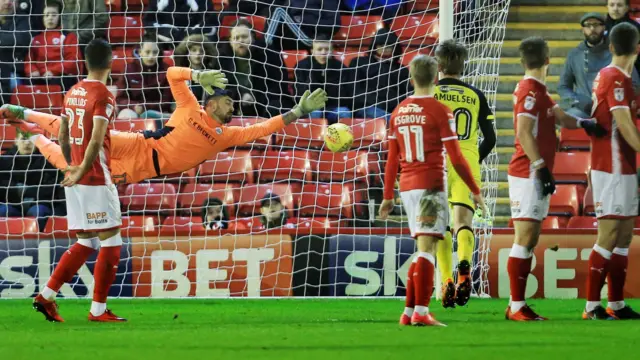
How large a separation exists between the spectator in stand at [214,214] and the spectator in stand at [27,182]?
60.1 inches

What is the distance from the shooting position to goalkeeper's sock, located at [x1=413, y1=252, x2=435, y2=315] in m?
6.52

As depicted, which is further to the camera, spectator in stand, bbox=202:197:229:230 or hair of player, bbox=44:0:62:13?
hair of player, bbox=44:0:62:13

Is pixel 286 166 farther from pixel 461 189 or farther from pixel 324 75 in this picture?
pixel 461 189

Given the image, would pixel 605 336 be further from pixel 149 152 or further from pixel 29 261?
pixel 29 261

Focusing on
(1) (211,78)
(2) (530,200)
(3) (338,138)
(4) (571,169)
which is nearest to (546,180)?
(2) (530,200)

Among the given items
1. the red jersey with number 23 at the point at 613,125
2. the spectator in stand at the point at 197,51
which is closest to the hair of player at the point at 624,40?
the red jersey with number 23 at the point at 613,125

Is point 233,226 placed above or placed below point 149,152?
below

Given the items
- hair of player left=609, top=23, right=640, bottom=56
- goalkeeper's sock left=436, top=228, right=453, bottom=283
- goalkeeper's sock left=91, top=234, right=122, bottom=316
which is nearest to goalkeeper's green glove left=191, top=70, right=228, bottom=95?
goalkeeper's sock left=91, top=234, right=122, bottom=316

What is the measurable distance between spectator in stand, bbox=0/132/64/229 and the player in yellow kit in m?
4.71

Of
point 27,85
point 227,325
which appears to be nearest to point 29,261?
A: point 27,85

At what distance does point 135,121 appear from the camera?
39.5 feet

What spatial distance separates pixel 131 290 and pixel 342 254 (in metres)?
1.97

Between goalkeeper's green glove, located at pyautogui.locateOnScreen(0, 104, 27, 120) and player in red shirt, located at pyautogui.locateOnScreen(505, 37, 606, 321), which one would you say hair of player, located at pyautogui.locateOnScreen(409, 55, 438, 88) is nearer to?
player in red shirt, located at pyautogui.locateOnScreen(505, 37, 606, 321)

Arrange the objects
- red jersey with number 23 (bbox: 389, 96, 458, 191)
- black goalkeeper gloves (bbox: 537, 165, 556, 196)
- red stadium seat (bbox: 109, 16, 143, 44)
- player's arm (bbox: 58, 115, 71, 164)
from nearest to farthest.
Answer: red jersey with number 23 (bbox: 389, 96, 458, 191), black goalkeeper gloves (bbox: 537, 165, 556, 196), player's arm (bbox: 58, 115, 71, 164), red stadium seat (bbox: 109, 16, 143, 44)
